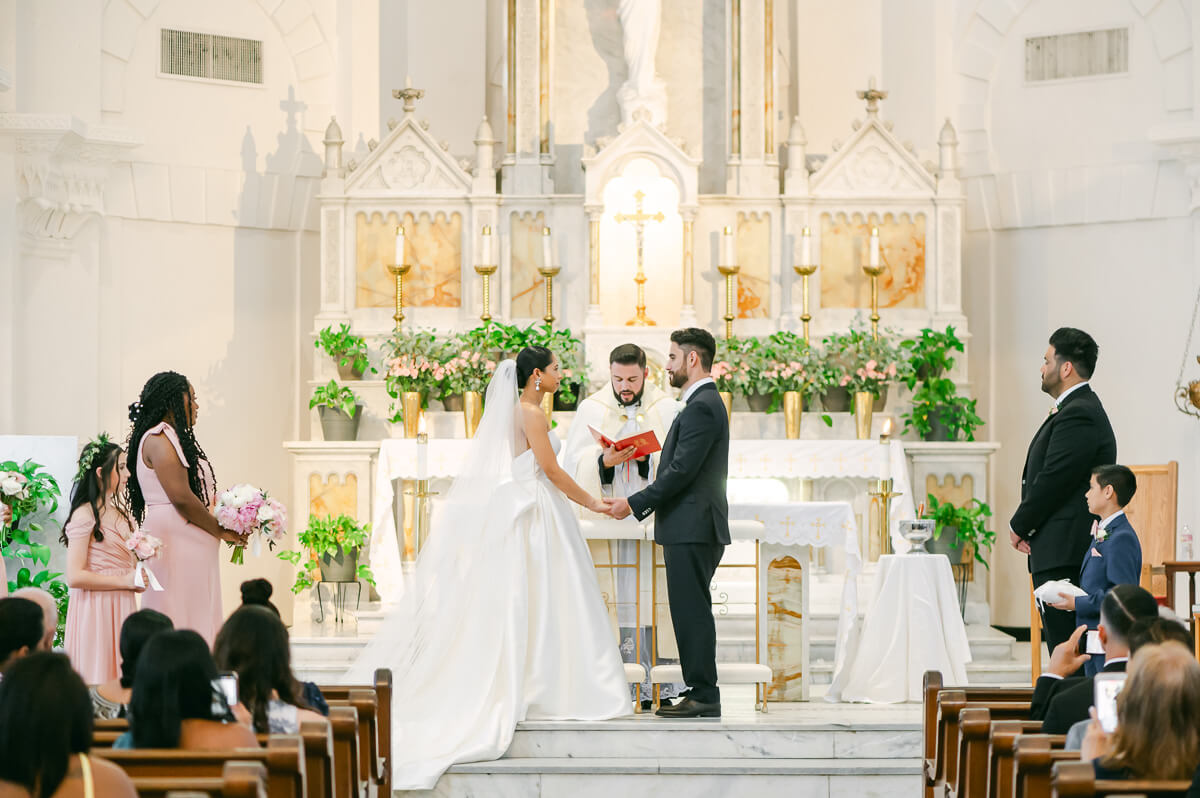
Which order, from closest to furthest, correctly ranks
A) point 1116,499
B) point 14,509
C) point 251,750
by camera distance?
point 251,750 < point 1116,499 < point 14,509

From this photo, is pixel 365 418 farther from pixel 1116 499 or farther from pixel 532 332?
pixel 1116 499

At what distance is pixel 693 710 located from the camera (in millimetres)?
6512

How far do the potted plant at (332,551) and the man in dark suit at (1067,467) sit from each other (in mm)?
5076

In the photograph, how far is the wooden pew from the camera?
10.5ft

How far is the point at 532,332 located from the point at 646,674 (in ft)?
12.2

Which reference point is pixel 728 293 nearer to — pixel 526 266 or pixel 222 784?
pixel 526 266

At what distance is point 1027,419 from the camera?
11180 millimetres

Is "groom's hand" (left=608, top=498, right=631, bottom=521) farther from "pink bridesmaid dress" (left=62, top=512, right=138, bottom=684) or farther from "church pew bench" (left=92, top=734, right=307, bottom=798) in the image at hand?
"church pew bench" (left=92, top=734, right=307, bottom=798)

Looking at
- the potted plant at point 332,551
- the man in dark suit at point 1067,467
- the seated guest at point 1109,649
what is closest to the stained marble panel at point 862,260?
the potted plant at point 332,551

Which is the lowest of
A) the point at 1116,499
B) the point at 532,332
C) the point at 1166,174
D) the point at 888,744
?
the point at 888,744

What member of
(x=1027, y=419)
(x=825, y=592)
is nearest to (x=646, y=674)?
(x=825, y=592)

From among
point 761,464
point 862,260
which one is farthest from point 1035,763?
point 862,260

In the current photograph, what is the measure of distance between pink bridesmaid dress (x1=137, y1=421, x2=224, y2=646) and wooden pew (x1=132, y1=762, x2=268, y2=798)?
98.4 inches

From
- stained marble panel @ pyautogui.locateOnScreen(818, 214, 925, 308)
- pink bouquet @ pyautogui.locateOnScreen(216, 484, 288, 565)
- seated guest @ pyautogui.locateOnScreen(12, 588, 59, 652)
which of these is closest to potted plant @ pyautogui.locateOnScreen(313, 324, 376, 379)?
stained marble panel @ pyautogui.locateOnScreen(818, 214, 925, 308)
